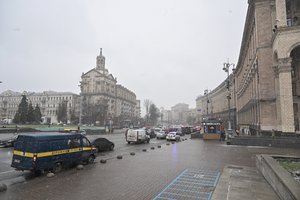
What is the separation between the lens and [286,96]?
25.9 metres

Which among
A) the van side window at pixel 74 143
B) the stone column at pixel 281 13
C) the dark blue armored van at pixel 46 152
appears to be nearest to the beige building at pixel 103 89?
the stone column at pixel 281 13

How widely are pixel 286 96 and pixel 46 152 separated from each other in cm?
2743

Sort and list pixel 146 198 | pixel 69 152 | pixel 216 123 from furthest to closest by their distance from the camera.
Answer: pixel 216 123
pixel 69 152
pixel 146 198

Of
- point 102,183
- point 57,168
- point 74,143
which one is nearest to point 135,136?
point 74,143

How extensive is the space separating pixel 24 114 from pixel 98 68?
5611 cm

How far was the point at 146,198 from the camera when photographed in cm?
743

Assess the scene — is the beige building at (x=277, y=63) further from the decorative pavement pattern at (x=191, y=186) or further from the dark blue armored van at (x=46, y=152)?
the dark blue armored van at (x=46, y=152)

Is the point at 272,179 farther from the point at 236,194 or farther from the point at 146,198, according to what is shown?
the point at 146,198

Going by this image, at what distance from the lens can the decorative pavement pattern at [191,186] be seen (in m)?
7.71

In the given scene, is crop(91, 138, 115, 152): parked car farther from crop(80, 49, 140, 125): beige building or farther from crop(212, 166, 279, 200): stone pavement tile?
crop(80, 49, 140, 125): beige building

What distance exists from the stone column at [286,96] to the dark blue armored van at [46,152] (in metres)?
25.0

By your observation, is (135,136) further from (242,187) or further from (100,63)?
(100,63)

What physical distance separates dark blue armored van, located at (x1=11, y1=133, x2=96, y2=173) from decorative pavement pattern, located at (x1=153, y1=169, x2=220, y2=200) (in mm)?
6261

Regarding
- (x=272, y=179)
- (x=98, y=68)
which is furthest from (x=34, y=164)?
(x=98, y=68)
